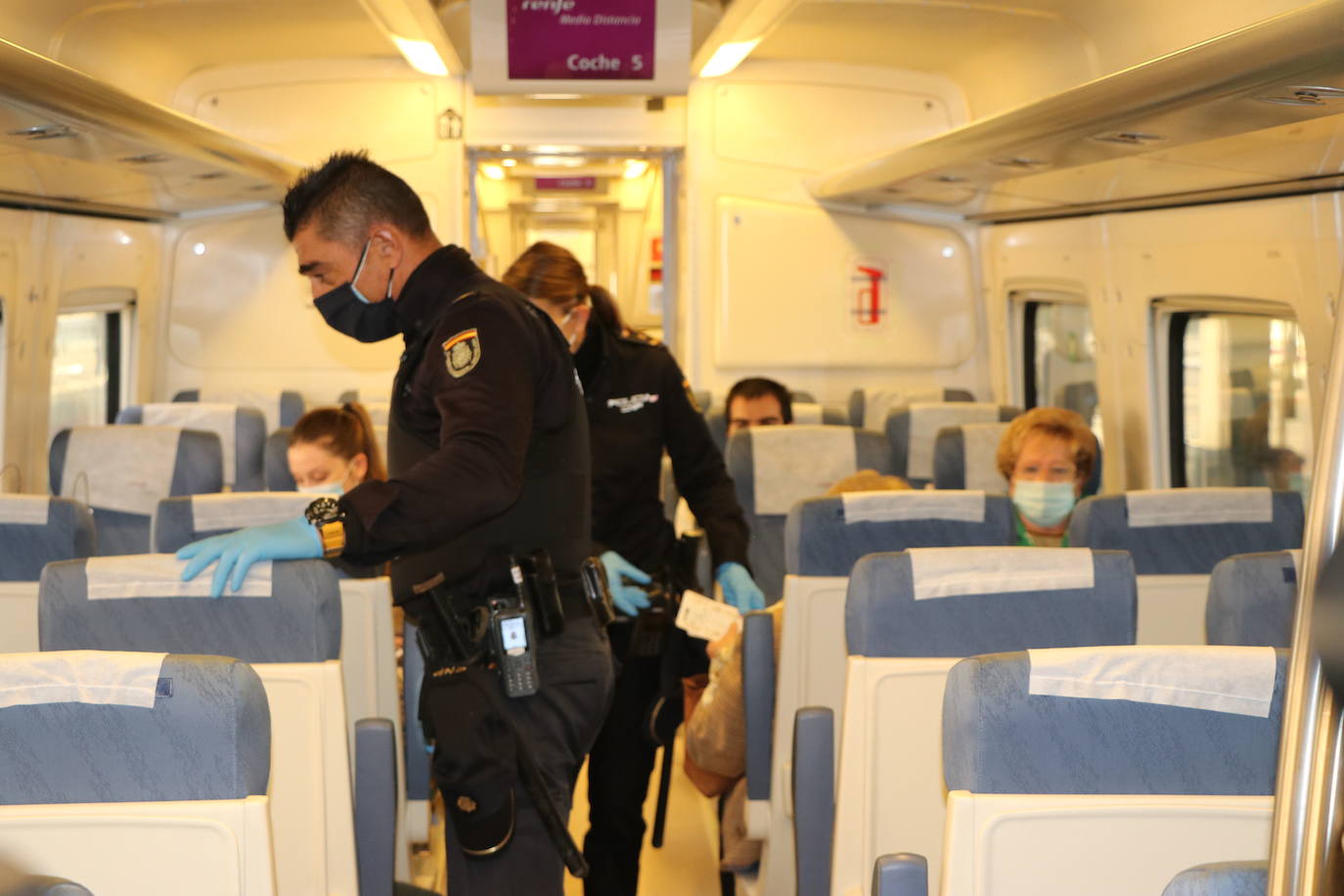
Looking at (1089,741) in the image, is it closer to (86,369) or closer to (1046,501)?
(1046,501)

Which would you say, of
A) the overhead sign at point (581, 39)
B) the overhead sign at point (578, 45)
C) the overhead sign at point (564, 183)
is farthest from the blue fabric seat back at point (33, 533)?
the overhead sign at point (564, 183)

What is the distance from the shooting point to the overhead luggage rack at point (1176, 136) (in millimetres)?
3328

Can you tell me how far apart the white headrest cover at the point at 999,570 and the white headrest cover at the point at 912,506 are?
88 cm

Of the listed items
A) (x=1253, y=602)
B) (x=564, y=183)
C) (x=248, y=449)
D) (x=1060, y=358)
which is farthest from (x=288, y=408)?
(x=564, y=183)

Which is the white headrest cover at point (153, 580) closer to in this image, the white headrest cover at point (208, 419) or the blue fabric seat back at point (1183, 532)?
the blue fabric seat back at point (1183, 532)

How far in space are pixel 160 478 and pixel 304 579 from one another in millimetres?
3152

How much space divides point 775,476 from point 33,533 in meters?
2.69

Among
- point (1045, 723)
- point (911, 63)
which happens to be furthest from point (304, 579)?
point (911, 63)

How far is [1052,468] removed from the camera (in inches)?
170

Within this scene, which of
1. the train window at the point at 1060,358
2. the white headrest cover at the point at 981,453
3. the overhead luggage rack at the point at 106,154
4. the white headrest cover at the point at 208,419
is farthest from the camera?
the train window at the point at 1060,358

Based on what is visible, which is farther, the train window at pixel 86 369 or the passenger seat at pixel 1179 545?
the train window at pixel 86 369

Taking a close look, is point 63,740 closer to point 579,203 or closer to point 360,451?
point 360,451

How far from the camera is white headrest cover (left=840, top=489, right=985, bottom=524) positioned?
11.4 feet

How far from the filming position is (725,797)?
13.0ft
